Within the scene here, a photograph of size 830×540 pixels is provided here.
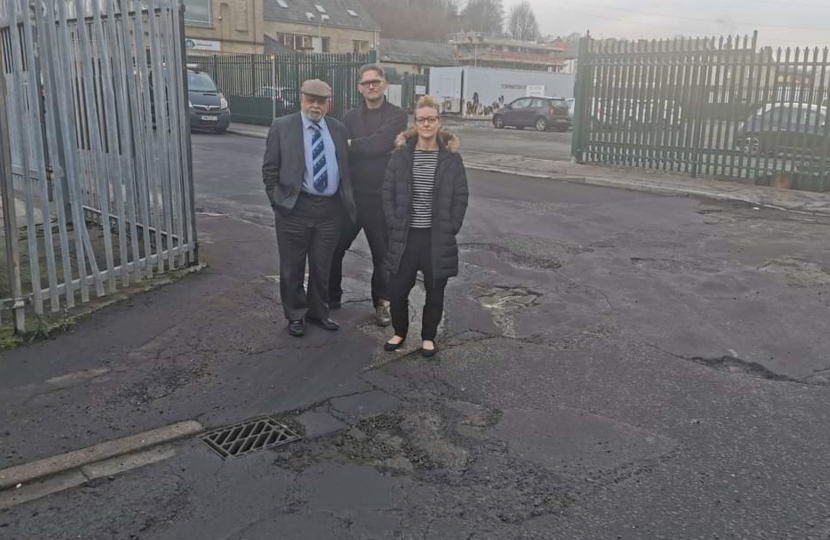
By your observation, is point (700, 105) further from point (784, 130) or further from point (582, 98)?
point (582, 98)

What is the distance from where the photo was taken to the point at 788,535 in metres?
3.07

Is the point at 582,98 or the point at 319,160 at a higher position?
the point at 582,98

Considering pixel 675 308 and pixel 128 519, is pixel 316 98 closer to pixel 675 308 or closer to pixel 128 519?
pixel 128 519

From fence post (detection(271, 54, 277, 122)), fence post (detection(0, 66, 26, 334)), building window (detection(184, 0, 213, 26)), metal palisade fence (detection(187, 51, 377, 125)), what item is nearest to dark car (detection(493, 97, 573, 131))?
metal palisade fence (detection(187, 51, 377, 125))

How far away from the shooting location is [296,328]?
545 cm

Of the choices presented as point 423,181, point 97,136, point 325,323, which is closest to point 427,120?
point 423,181

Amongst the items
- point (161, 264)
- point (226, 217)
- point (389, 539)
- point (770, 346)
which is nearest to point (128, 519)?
point (389, 539)

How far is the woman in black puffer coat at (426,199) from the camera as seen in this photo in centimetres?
496

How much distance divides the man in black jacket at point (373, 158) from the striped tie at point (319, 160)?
0.30 m

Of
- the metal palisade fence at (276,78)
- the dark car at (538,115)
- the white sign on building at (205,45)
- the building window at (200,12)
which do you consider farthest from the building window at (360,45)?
the metal palisade fence at (276,78)

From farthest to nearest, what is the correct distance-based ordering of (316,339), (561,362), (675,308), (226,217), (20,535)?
(226,217) → (675,308) → (316,339) → (561,362) → (20,535)

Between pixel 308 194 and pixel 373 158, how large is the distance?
1.97ft

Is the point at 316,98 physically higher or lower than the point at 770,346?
higher

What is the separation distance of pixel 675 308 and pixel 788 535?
340cm
